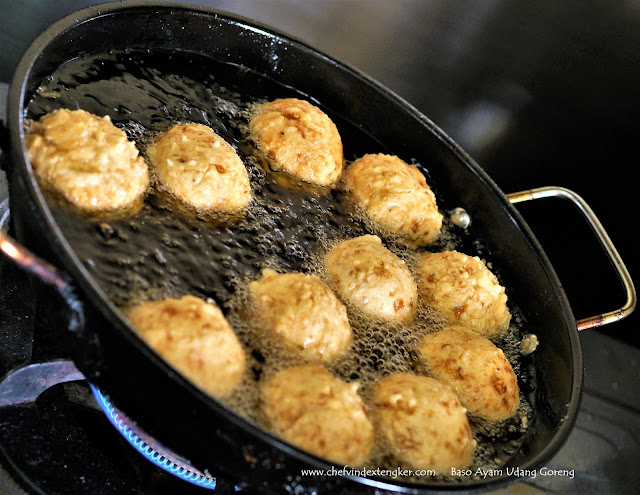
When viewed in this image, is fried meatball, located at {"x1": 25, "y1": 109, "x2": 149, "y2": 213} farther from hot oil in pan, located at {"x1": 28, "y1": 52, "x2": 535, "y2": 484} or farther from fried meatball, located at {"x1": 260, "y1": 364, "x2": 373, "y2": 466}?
fried meatball, located at {"x1": 260, "y1": 364, "x2": 373, "y2": 466}

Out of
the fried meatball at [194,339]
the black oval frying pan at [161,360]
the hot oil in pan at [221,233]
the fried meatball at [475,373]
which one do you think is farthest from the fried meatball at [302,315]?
the black oval frying pan at [161,360]

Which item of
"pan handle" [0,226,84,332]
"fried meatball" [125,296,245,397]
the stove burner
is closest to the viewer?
"pan handle" [0,226,84,332]

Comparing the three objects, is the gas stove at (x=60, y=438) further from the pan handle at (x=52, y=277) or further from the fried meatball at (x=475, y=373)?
the fried meatball at (x=475, y=373)

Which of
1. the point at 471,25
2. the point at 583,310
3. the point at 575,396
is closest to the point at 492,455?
the point at 575,396

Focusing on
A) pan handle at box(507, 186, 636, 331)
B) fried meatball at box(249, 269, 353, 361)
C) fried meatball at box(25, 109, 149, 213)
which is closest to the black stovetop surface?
fried meatball at box(25, 109, 149, 213)

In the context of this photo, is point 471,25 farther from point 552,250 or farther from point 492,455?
point 492,455

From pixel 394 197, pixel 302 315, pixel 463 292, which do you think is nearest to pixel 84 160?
pixel 302 315
